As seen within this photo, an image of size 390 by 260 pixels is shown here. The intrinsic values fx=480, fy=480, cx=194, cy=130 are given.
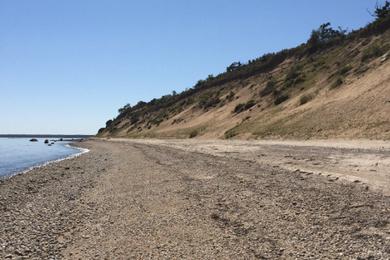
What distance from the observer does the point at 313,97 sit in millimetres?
48156

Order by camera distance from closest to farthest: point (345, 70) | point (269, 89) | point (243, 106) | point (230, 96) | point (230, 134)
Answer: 1. point (230, 134)
2. point (345, 70)
3. point (243, 106)
4. point (269, 89)
5. point (230, 96)

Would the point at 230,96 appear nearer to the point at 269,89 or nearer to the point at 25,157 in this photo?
the point at 269,89

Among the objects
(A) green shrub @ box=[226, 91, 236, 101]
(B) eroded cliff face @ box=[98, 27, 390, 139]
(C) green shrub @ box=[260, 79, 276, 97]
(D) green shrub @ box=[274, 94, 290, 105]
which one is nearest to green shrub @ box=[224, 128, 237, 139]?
(B) eroded cliff face @ box=[98, 27, 390, 139]

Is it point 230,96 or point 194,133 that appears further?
point 230,96

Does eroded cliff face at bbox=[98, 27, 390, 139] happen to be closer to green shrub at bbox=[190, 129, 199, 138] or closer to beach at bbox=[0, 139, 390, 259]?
green shrub at bbox=[190, 129, 199, 138]

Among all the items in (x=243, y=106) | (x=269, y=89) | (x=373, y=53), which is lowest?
(x=243, y=106)

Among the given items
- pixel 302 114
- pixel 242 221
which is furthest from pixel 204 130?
pixel 242 221

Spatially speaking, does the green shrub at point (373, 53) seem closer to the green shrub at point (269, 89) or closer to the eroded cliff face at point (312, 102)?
the eroded cliff face at point (312, 102)

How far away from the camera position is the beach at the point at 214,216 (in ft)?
28.8

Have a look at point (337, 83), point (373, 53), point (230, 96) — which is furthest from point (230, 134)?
point (230, 96)

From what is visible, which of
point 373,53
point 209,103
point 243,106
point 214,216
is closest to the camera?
point 214,216

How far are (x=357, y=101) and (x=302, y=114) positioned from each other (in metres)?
6.01

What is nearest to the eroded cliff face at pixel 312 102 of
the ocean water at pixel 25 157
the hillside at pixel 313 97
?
the hillside at pixel 313 97

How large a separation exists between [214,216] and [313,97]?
38.8 meters
